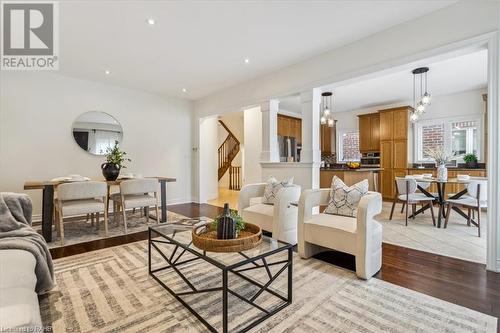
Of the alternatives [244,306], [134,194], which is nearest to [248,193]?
[134,194]

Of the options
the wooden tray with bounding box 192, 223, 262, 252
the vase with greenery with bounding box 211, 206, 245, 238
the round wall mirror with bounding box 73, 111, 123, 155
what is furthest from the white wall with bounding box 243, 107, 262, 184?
the wooden tray with bounding box 192, 223, 262, 252

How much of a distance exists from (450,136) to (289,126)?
4048mm

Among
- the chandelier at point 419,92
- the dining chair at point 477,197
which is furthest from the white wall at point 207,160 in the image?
the dining chair at point 477,197

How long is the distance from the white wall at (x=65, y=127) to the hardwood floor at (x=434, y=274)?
2357mm

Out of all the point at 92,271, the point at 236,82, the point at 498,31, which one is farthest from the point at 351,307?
the point at 236,82

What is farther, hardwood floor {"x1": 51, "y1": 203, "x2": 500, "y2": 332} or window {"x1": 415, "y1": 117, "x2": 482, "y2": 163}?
window {"x1": 415, "y1": 117, "x2": 482, "y2": 163}

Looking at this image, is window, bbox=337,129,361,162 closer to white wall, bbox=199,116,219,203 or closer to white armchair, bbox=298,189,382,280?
white wall, bbox=199,116,219,203

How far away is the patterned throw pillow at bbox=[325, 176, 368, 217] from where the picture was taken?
8.79 feet

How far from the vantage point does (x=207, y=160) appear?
677cm

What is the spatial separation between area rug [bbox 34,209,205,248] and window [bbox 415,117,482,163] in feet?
20.9

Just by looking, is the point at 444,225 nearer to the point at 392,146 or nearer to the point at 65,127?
the point at 392,146

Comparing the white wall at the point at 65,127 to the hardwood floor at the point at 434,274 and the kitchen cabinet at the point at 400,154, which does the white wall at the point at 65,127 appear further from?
the kitchen cabinet at the point at 400,154

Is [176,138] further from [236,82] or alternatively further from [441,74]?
[441,74]

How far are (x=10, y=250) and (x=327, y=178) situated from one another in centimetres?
597
